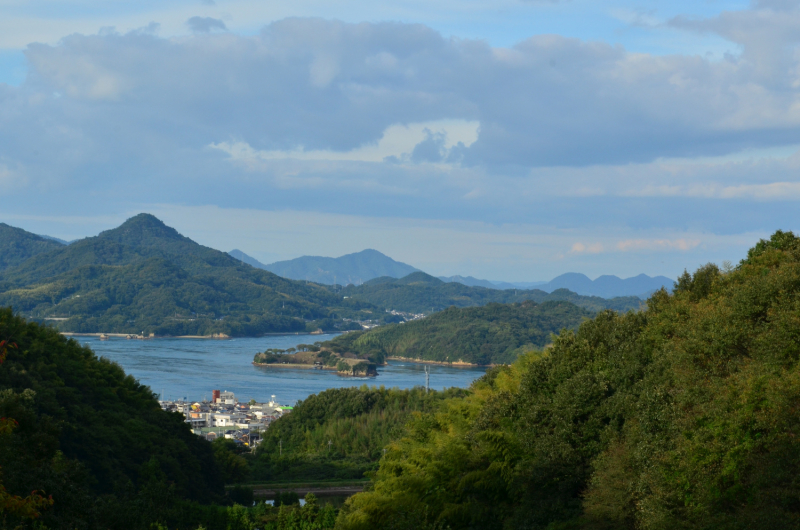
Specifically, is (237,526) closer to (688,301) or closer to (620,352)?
(620,352)

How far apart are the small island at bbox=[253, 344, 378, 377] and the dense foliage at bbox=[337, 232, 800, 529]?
221 feet

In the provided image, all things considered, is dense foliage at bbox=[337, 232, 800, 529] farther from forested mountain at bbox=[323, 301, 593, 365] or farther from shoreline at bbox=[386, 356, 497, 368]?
shoreline at bbox=[386, 356, 497, 368]

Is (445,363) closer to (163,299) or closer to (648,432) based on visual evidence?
(163,299)

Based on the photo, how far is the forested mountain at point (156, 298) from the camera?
4798 inches

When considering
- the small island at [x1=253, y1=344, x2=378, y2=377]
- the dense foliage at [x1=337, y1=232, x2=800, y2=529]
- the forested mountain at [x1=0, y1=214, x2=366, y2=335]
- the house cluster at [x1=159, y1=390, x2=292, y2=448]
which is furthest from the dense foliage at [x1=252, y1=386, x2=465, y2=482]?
the forested mountain at [x1=0, y1=214, x2=366, y2=335]

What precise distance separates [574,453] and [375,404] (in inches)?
1083

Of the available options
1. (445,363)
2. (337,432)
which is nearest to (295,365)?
(445,363)

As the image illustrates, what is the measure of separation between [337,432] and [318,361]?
5548 centimetres

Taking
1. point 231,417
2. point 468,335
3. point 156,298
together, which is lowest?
point 231,417

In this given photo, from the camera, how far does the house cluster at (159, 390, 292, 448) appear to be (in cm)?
4656

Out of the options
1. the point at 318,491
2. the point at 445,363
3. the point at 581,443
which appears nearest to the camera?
the point at 581,443

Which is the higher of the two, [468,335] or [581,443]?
[581,443]

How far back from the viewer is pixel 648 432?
1165cm

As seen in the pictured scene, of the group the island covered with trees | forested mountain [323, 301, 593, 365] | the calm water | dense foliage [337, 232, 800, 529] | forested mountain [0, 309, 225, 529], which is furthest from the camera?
forested mountain [323, 301, 593, 365]
